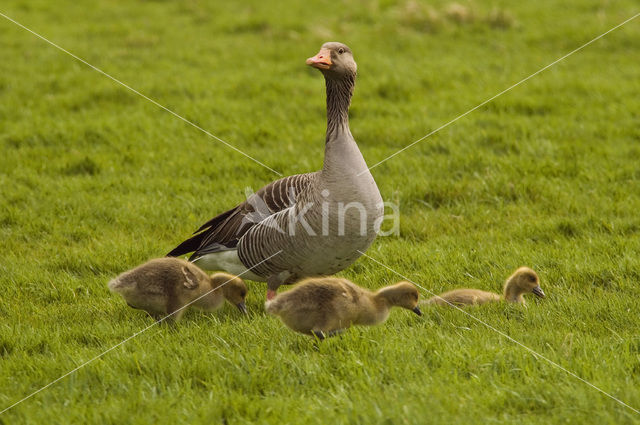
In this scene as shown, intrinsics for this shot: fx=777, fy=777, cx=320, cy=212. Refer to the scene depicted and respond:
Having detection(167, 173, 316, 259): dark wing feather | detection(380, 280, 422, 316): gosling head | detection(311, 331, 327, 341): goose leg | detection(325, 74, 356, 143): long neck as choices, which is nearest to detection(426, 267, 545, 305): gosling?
detection(380, 280, 422, 316): gosling head

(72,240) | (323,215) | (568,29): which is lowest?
(72,240)

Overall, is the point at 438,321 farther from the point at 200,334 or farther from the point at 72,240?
the point at 72,240

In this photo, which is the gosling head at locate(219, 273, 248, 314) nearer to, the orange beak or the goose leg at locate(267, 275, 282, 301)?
the goose leg at locate(267, 275, 282, 301)

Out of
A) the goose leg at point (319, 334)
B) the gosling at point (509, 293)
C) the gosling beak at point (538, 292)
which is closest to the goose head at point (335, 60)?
the gosling at point (509, 293)

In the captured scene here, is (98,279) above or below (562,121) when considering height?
below

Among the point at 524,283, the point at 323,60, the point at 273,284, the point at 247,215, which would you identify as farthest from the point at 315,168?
the point at 524,283

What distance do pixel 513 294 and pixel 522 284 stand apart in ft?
0.39

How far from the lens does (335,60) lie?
650 centimetres

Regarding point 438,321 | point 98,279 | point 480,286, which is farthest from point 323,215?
point 98,279

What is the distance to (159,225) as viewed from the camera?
850cm

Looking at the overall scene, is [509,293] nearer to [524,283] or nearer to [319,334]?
[524,283]

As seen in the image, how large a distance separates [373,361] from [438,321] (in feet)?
3.51

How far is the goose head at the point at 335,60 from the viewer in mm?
6391

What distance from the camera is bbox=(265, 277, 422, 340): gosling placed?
558 cm
